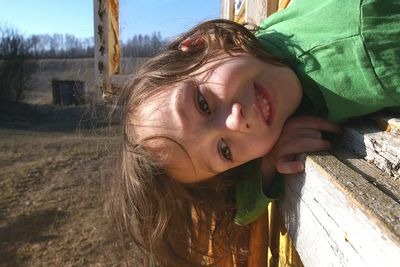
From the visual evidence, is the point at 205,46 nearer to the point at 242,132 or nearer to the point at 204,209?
the point at 242,132

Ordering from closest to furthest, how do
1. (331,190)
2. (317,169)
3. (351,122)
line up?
(331,190) < (317,169) < (351,122)

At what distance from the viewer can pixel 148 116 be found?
1286mm

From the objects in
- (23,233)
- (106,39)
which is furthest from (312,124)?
(23,233)

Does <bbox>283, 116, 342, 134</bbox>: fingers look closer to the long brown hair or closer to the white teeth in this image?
the white teeth

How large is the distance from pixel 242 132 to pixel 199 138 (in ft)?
0.38

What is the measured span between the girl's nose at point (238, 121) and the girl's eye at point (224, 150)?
0.23 feet

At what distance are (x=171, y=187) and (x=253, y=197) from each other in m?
0.24

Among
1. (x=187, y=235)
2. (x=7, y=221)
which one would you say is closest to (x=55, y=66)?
(x=7, y=221)

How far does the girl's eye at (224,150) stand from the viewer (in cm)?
119

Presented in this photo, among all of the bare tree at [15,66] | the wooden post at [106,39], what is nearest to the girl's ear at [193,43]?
the wooden post at [106,39]

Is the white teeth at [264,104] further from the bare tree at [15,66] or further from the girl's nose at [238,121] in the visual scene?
the bare tree at [15,66]

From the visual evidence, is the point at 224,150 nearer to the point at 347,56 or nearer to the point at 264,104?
the point at 264,104

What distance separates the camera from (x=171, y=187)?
1.36 meters

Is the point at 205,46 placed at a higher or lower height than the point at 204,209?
higher
